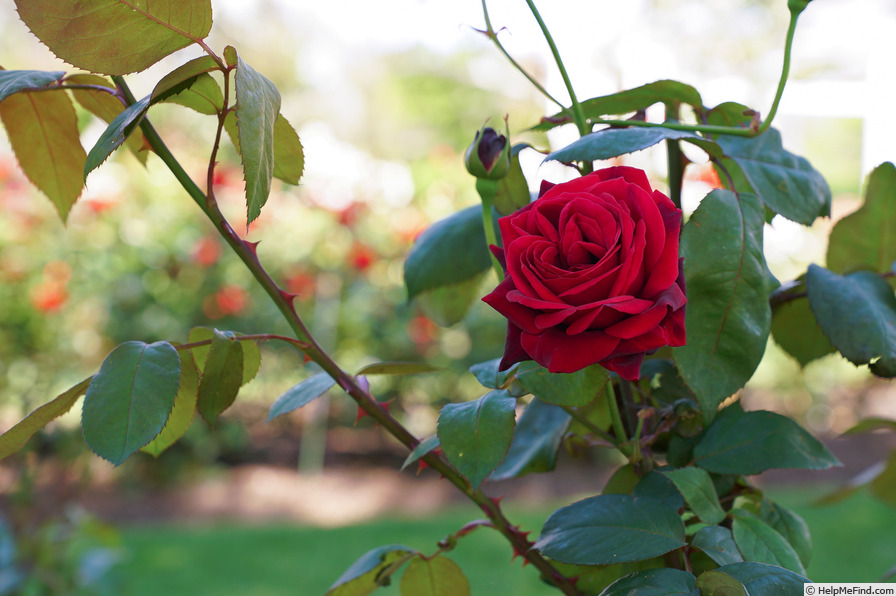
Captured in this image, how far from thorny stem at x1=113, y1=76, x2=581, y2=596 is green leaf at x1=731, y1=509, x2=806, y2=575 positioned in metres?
0.09

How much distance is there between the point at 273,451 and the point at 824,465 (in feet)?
9.42

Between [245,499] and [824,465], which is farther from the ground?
[824,465]

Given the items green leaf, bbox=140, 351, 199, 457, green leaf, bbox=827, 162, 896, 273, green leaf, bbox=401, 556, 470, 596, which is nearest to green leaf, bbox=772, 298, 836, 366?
green leaf, bbox=827, 162, 896, 273

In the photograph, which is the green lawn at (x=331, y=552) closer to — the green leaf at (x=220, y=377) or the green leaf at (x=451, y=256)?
the green leaf at (x=451, y=256)

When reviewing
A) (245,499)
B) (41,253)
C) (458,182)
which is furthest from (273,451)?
(458,182)

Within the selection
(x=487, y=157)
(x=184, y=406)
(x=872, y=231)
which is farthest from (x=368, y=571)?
(x=872, y=231)

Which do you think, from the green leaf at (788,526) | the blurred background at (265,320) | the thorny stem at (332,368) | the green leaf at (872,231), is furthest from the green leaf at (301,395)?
the blurred background at (265,320)

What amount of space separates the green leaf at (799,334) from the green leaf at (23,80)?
1.46 feet

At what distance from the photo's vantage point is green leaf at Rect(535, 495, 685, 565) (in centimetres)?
32

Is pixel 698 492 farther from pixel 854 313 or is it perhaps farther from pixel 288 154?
pixel 288 154

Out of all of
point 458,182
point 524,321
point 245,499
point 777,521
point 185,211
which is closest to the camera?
point 524,321

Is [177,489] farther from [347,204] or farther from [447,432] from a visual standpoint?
[447,432]

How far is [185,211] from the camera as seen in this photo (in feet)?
9.63

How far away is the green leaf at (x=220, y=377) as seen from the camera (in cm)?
35
